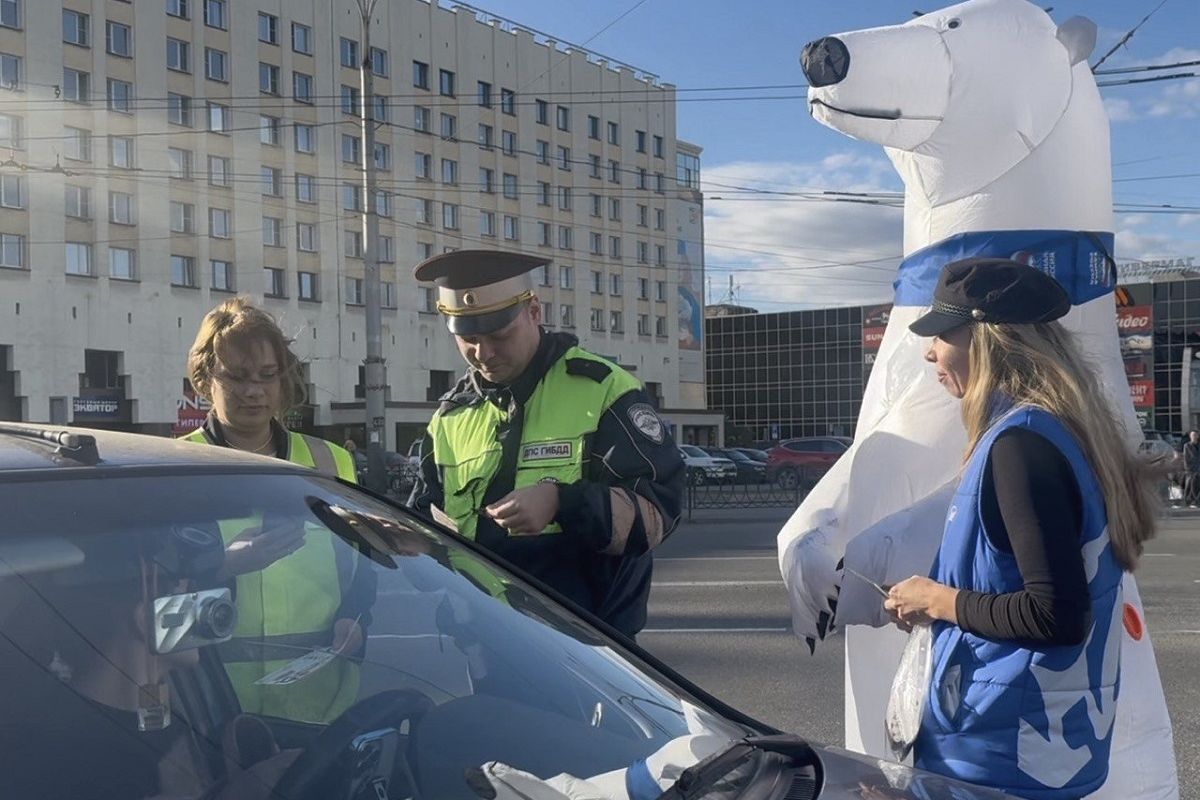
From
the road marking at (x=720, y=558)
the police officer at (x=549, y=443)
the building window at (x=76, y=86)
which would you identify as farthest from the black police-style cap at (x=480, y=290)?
the building window at (x=76, y=86)

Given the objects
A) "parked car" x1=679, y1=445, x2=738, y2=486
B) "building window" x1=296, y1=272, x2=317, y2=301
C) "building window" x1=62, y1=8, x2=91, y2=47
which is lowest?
"parked car" x1=679, y1=445, x2=738, y2=486

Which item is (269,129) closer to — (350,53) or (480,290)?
(350,53)

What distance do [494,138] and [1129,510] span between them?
48854 mm

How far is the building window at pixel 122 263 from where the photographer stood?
36.9m

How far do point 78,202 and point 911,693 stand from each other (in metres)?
37.1

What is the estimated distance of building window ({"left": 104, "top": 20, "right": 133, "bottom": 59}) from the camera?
3662 centimetres

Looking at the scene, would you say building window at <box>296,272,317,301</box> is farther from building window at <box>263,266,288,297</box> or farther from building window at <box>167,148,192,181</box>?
Result: building window at <box>167,148,192,181</box>

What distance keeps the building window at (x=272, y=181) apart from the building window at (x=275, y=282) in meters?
2.61

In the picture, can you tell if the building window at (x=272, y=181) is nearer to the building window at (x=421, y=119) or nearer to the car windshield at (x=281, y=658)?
the building window at (x=421, y=119)

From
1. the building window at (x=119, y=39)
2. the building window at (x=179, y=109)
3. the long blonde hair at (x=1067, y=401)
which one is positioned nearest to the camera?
the long blonde hair at (x=1067, y=401)

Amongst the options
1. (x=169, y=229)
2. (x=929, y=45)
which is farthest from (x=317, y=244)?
(x=929, y=45)

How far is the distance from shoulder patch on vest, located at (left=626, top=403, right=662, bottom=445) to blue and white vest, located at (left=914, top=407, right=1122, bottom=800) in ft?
3.17

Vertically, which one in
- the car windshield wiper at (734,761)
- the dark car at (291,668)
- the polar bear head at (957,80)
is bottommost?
the car windshield wiper at (734,761)

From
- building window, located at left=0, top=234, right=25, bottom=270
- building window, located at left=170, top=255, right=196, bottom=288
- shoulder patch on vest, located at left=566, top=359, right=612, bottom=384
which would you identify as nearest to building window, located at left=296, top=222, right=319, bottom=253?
building window, located at left=170, top=255, right=196, bottom=288
